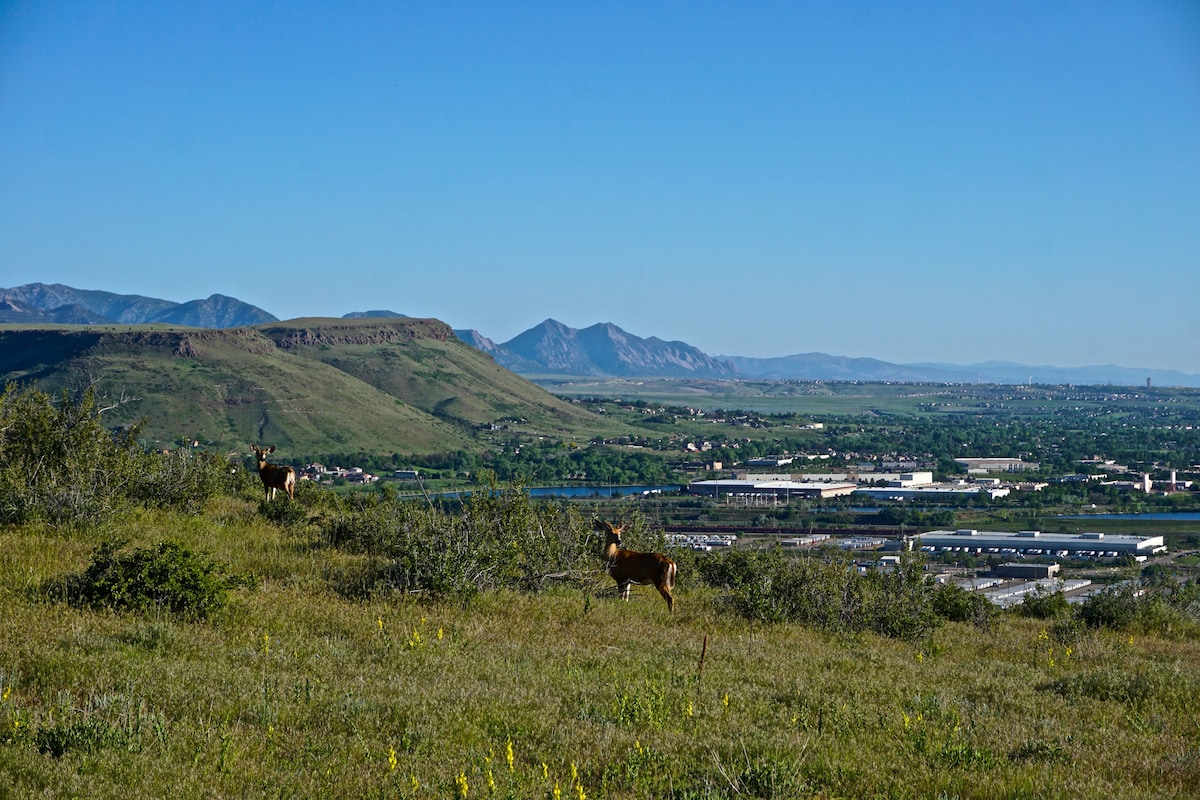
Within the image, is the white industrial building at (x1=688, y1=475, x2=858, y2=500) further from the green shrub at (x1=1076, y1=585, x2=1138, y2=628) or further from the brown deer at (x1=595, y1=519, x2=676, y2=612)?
the brown deer at (x1=595, y1=519, x2=676, y2=612)

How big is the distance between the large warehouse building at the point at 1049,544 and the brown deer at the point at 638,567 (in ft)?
118

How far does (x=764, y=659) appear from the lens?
1129 centimetres

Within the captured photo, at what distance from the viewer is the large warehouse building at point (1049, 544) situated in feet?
159

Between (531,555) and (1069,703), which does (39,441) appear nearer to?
(531,555)

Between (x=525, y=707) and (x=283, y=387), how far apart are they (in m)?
112

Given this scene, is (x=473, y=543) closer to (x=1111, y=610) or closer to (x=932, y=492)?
(x=1111, y=610)

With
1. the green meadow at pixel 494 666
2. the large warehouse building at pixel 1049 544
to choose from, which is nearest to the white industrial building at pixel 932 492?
the large warehouse building at pixel 1049 544

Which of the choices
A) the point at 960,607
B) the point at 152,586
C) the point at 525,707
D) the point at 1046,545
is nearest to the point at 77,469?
the point at 152,586

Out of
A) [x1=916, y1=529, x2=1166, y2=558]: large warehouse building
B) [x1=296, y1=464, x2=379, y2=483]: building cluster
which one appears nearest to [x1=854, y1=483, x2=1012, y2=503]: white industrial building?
[x1=916, y1=529, x2=1166, y2=558]: large warehouse building

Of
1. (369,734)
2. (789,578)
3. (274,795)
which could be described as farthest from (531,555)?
(274,795)

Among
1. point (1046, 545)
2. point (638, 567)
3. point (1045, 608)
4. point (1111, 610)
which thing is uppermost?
point (638, 567)

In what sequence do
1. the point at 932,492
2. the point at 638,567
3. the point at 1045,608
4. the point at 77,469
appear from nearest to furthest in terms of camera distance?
the point at 638,567 < the point at 77,469 < the point at 1045,608 < the point at 932,492

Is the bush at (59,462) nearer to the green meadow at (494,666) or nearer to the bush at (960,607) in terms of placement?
the green meadow at (494,666)

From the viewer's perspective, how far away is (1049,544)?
1998 inches
